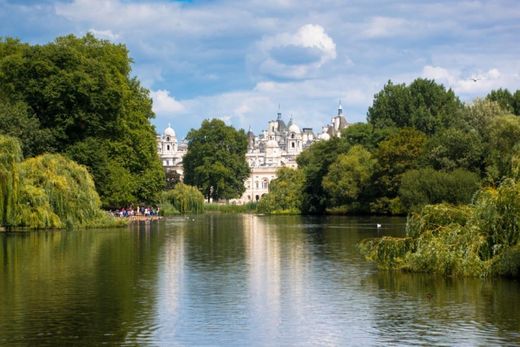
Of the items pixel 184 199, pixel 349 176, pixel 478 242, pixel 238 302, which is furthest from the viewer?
pixel 184 199

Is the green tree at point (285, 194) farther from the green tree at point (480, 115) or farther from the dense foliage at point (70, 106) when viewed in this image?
the dense foliage at point (70, 106)

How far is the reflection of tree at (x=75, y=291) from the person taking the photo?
15219 millimetres

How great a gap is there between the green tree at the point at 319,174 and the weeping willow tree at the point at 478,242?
196 ft

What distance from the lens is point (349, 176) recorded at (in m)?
75.2

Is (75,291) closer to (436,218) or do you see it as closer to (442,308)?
(442,308)

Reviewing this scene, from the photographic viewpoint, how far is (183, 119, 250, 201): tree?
392 ft

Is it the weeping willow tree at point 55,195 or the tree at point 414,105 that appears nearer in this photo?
the weeping willow tree at point 55,195

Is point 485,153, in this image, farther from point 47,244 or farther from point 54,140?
point 47,244

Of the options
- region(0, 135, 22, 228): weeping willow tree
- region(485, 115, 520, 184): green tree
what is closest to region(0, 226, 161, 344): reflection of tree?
region(0, 135, 22, 228): weeping willow tree

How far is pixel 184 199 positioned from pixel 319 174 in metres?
14.6

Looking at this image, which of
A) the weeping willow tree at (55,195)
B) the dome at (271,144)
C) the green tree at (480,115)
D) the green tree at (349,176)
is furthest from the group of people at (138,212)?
the dome at (271,144)

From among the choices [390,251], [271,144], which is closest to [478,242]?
[390,251]

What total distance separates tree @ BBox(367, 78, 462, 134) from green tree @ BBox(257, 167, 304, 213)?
33.4 feet

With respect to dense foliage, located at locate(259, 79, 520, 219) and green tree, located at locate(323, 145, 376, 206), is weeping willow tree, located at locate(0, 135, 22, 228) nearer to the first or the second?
dense foliage, located at locate(259, 79, 520, 219)
